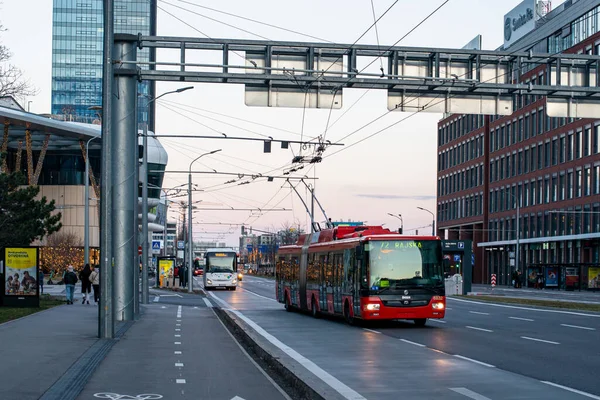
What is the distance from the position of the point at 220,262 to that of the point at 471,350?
51830 mm

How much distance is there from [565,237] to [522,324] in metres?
56.1

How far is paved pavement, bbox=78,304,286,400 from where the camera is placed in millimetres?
12133

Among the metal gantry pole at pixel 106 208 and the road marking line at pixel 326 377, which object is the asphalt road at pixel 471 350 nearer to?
the road marking line at pixel 326 377

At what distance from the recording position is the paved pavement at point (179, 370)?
12133mm

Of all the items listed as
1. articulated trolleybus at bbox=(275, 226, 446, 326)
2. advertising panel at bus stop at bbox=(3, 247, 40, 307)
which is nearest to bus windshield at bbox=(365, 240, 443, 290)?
articulated trolleybus at bbox=(275, 226, 446, 326)

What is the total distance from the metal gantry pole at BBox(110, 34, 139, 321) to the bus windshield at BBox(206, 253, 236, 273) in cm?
4333

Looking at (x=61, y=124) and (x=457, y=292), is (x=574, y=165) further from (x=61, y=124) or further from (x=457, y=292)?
(x=61, y=124)

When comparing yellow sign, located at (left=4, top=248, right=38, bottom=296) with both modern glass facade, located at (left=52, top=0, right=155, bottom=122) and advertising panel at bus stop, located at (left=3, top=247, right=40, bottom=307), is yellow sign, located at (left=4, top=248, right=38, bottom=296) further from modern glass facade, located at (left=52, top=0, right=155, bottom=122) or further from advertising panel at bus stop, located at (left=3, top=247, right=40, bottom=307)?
modern glass facade, located at (left=52, top=0, right=155, bottom=122)

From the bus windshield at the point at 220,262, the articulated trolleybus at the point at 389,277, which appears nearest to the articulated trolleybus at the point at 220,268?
the bus windshield at the point at 220,262

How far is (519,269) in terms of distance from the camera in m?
95.6

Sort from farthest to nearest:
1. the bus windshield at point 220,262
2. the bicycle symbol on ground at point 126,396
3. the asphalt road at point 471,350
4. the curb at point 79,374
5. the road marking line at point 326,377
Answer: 1. the bus windshield at point 220,262
2. the asphalt road at point 471,350
3. the bicycle symbol on ground at point 126,396
4. the curb at point 79,374
5. the road marking line at point 326,377

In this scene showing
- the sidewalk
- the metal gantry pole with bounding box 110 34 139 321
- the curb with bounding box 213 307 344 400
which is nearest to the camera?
the curb with bounding box 213 307 344 400

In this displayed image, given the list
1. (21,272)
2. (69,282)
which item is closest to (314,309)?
(21,272)

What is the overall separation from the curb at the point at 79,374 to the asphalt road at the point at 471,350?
3591 millimetres
